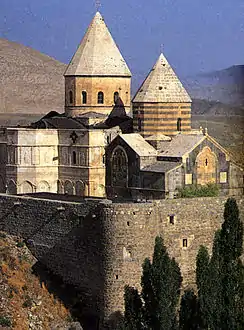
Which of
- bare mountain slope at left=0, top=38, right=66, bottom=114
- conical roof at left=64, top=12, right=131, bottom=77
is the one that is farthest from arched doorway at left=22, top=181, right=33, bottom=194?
bare mountain slope at left=0, top=38, right=66, bottom=114

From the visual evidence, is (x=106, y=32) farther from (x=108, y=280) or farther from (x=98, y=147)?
(x=108, y=280)

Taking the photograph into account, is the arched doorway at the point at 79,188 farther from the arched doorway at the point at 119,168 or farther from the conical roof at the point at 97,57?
the conical roof at the point at 97,57

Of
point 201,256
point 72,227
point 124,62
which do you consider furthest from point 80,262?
point 124,62

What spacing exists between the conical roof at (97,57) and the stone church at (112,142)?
33 millimetres

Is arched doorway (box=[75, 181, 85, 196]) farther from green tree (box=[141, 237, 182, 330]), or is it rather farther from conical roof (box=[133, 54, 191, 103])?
green tree (box=[141, 237, 182, 330])

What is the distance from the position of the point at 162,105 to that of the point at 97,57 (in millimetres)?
4740

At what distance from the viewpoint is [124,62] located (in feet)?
124

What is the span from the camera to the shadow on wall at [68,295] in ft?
82.6

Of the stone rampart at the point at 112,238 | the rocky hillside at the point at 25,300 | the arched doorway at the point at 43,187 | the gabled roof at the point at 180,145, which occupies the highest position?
the gabled roof at the point at 180,145

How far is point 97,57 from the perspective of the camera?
37.3m

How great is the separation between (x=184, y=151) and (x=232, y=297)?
9.53 metres

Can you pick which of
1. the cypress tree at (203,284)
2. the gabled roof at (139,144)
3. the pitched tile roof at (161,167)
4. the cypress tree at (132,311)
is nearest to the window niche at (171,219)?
the cypress tree at (203,284)

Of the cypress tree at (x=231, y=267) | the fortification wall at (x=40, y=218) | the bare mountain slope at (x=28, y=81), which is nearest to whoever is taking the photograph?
the cypress tree at (x=231, y=267)

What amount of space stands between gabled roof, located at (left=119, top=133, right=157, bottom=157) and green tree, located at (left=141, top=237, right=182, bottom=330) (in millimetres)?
8922
